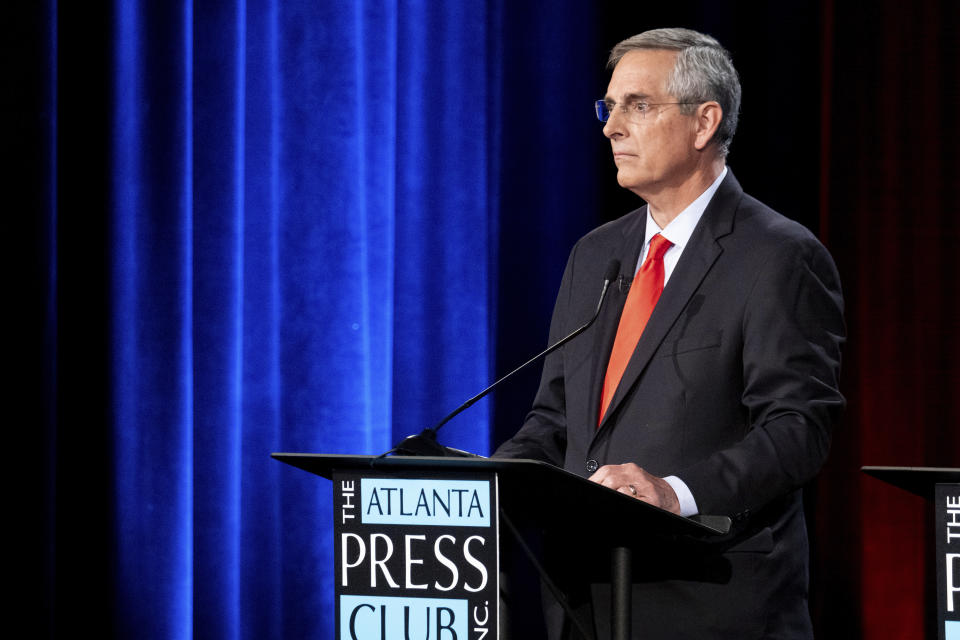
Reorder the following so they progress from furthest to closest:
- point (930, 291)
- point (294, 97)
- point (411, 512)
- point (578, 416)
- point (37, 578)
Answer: point (294, 97), point (37, 578), point (930, 291), point (578, 416), point (411, 512)

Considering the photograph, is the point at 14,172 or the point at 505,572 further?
the point at 14,172

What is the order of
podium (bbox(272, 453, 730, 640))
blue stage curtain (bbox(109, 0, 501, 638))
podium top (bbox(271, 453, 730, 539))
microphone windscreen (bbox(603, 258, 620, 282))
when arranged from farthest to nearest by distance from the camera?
Answer: blue stage curtain (bbox(109, 0, 501, 638)), microphone windscreen (bbox(603, 258, 620, 282)), podium (bbox(272, 453, 730, 640)), podium top (bbox(271, 453, 730, 539))

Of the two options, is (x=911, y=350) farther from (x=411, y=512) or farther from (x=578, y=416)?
(x=411, y=512)

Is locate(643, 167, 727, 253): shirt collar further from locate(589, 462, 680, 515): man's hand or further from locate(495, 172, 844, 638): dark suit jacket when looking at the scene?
locate(589, 462, 680, 515): man's hand

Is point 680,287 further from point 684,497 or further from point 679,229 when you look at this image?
point 684,497

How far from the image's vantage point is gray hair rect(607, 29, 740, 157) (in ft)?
6.05

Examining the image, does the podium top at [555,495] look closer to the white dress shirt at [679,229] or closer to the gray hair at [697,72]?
the white dress shirt at [679,229]

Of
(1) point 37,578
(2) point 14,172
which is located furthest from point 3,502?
(2) point 14,172

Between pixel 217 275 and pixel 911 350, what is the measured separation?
1.89m

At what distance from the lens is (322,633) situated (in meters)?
2.98

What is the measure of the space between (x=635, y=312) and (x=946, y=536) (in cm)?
60

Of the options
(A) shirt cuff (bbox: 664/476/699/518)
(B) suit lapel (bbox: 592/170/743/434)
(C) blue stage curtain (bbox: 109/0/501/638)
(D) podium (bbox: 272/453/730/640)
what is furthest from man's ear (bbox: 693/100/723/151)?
(C) blue stage curtain (bbox: 109/0/501/638)

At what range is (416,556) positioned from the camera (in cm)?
132

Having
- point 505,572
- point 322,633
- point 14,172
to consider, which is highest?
point 14,172
